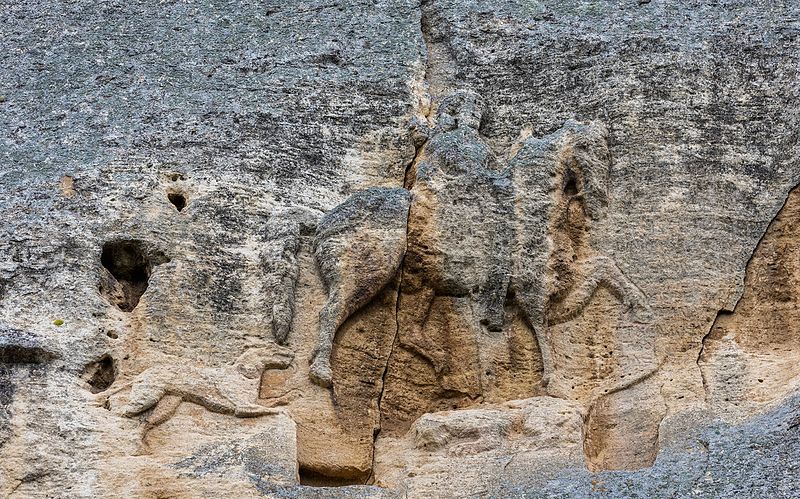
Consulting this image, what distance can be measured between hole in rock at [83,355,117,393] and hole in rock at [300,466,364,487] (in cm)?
136

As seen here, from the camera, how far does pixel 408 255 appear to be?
11.3m

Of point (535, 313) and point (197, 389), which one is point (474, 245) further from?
point (197, 389)

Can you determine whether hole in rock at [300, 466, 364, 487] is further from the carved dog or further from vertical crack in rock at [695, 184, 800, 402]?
vertical crack in rock at [695, 184, 800, 402]

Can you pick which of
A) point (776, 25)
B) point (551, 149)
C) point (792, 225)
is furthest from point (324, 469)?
point (776, 25)

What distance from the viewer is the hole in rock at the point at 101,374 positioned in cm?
1062

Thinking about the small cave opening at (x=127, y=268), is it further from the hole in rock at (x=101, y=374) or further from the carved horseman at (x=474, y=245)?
the carved horseman at (x=474, y=245)

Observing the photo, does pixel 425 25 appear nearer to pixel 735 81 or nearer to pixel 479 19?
pixel 479 19

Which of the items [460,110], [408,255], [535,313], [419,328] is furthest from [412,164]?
[535,313]

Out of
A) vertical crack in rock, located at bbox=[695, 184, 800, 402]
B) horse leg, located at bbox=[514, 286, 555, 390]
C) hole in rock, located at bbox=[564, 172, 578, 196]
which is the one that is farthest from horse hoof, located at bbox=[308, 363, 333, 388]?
vertical crack in rock, located at bbox=[695, 184, 800, 402]

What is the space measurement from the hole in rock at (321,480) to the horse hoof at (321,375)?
0.58 metres

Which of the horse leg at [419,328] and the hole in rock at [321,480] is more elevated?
the horse leg at [419,328]

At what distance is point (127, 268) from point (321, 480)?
2018mm

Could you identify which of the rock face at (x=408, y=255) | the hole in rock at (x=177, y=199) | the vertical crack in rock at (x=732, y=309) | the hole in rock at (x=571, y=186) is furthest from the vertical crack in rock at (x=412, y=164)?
the vertical crack in rock at (x=732, y=309)

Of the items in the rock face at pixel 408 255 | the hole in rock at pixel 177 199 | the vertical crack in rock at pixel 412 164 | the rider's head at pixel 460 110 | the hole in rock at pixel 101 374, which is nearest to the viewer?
the rock face at pixel 408 255
